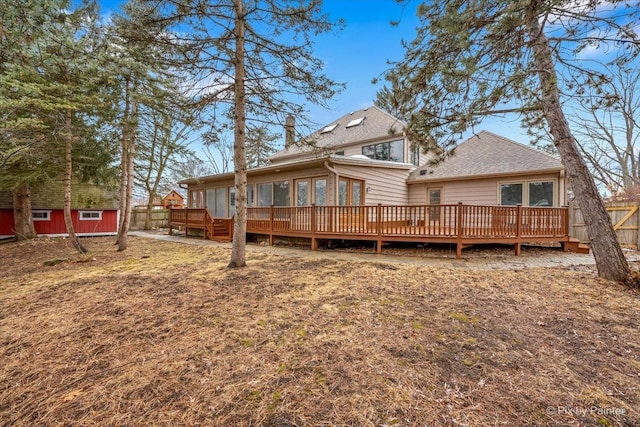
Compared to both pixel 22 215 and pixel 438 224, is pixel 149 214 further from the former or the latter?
pixel 438 224

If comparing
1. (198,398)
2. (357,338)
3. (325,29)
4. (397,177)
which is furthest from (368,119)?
(198,398)

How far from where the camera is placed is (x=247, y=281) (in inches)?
199

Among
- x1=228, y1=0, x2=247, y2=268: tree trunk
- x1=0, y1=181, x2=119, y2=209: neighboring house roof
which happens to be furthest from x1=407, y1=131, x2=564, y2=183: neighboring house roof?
x1=0, y1=181, x2=119, y2=209: neighboring house roof

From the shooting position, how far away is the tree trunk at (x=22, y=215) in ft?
37.9

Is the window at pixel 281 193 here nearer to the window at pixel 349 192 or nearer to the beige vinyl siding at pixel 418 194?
the window at pixel 349 192

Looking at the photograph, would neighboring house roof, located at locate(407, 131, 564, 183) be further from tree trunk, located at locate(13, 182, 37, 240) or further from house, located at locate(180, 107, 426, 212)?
tree trunk, located at locate(13, 182, 37, 240)

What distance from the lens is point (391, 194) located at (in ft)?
39.1

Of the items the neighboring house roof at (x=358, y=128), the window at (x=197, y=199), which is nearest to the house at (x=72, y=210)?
the window at (x=197, y=199)

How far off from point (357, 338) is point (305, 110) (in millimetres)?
5235

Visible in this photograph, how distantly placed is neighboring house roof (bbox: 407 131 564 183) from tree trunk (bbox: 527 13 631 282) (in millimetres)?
3978

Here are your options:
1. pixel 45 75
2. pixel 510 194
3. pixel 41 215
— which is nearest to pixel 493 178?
pixel 510 194

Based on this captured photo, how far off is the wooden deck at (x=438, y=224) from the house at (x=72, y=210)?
12059 millimetres

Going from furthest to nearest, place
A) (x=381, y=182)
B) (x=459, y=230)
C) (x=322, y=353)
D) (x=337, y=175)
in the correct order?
(x=381, y=182) → (x=337, y=175) → (x=459, y=230) → (x=322, y=353)

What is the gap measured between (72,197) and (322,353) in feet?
57.0
